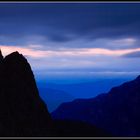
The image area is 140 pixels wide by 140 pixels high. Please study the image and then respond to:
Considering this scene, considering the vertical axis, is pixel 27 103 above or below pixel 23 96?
below

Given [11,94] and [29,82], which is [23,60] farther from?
[11,94]

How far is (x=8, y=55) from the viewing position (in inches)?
3816

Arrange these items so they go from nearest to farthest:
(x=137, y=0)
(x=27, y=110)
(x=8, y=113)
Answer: (x=137, y=0) < (x=8, y=113) < (x=27, y=110)

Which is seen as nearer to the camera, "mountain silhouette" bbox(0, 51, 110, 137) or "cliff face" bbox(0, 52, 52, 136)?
"cliff face" bbox(0, 52, 52, 136)

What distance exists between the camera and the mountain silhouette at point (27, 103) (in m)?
85.0

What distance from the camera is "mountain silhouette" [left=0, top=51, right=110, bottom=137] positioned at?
85.0 m

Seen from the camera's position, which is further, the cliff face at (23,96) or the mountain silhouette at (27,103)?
the mountain silhouette at (27,103)

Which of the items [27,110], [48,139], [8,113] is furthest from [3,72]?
[48,139]

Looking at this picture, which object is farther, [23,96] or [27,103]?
[27,103]

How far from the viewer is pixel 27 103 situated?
3725 inches

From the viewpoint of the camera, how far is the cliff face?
83625 mm

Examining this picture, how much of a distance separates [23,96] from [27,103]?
8.06 ft

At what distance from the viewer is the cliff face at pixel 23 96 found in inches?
3292

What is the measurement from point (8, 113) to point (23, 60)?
34.1 meters
